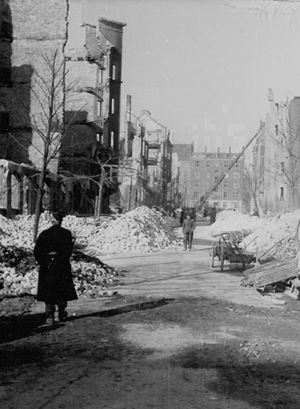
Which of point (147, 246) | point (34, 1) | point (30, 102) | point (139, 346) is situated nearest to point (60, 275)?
point (139, 346)

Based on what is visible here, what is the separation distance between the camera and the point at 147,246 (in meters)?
21.2

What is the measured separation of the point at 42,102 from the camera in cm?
3528

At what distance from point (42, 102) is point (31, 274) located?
2645 centimetres

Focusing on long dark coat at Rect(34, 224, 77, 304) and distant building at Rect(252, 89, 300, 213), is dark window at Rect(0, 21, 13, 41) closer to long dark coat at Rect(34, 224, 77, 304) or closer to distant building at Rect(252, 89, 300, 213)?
distant building at Rect(252, 89, 300, 213)

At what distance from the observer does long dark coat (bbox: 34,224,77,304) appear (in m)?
7.32

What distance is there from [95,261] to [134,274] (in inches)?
44.8

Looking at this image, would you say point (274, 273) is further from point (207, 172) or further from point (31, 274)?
point (207, 172)

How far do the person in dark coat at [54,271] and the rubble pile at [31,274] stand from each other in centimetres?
232

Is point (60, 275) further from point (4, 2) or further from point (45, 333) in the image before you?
point (4, 2)

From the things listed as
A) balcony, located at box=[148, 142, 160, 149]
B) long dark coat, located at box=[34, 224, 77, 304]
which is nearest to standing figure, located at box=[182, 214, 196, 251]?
long dark coat, located at box=[34, 224, 77, 304]

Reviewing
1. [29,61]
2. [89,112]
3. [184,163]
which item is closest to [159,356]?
[29,61]

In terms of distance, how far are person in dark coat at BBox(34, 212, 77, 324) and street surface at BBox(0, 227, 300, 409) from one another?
38cm

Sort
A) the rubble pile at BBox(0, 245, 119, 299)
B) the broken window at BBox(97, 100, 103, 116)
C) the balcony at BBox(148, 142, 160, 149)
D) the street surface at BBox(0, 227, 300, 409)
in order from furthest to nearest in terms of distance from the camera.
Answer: the balcony at BBox(148, 142, 160, 149) < the broken window at BBox(97, 100, 103, 116) < the rubble pile at BBox(0, 245, 119, 299) < the street surface at BBox(0, 227, 300, 409)

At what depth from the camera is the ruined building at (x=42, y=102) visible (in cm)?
3112
